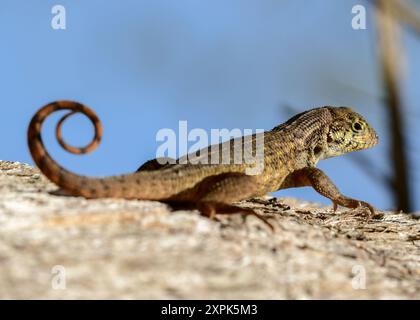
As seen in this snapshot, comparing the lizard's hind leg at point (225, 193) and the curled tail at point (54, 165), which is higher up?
the curled tail at point (54, 165)

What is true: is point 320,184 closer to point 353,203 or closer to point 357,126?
point 353,203

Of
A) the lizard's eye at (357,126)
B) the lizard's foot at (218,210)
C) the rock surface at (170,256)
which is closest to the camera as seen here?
the rock surface at (170,256)

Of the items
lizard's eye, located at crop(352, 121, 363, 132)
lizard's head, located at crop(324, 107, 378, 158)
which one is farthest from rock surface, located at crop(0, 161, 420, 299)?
lizard's eye, located at crop(352, 121, 363, 132)

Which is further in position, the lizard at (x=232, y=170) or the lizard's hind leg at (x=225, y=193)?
the lizard's hind leg at (x=225, y=193)

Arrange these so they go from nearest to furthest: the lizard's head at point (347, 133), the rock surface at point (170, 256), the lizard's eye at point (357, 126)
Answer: the rock surface at point (170, 256) < the lizard's head at point (347, 133) < the lizard's eye at point (357, 126)

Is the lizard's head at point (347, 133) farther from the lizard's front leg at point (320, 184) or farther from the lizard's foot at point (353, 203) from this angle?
the lizard's foot at point (353, 203)

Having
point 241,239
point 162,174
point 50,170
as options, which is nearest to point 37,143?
point 50,170

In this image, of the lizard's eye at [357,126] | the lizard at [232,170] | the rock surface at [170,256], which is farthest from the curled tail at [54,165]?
the lizard's eye at [357,126]
